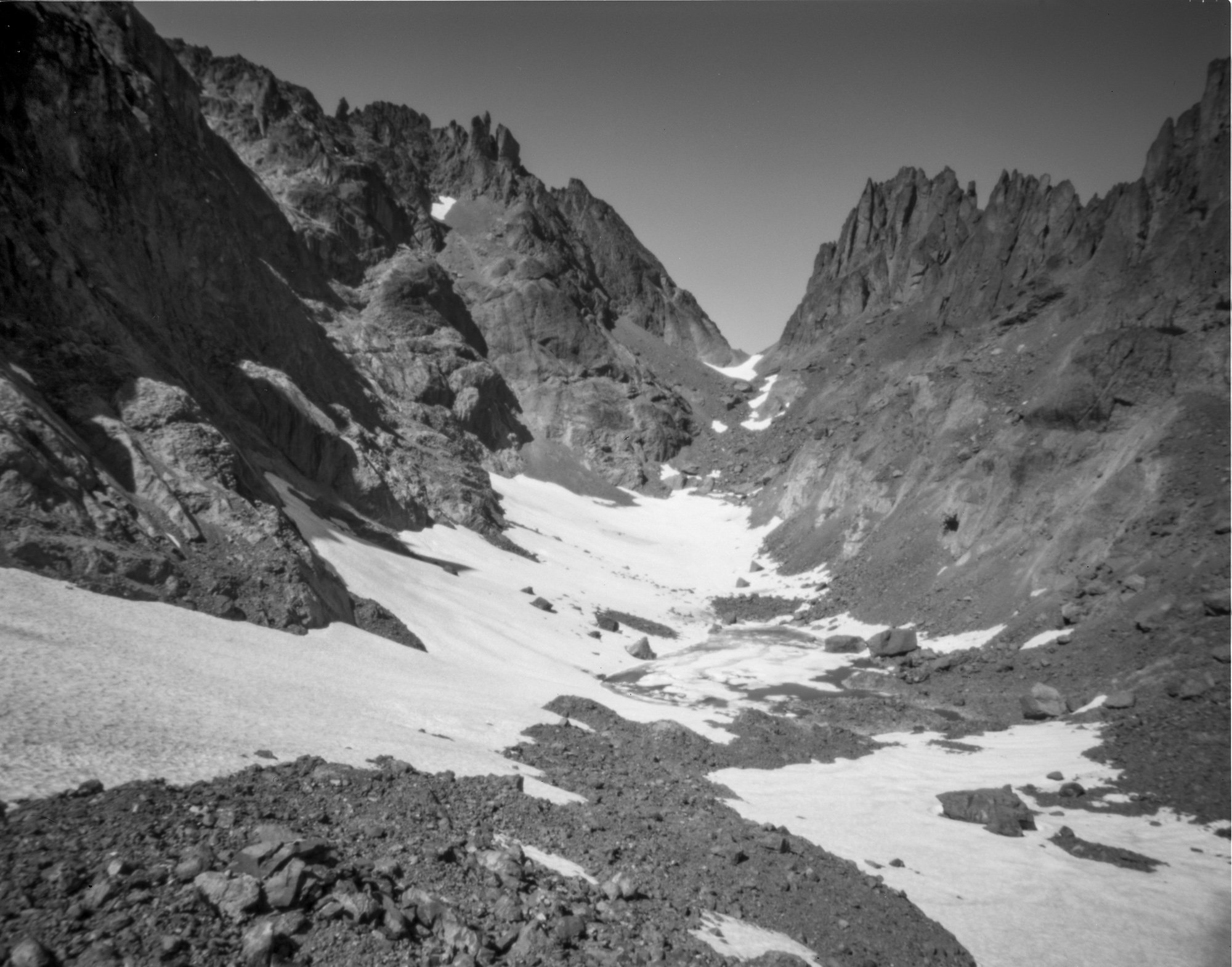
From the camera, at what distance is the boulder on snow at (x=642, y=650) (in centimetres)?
4344

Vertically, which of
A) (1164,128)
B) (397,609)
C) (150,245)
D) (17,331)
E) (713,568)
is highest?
(1164,128)

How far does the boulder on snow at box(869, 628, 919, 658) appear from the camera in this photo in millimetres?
39875

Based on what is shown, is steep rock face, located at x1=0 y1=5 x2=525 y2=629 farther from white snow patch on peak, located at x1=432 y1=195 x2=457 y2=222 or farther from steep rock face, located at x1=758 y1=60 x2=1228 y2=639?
white snow patch on peak, located at x1=432 y1=195 x2=457 y2=222

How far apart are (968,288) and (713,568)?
7142cm

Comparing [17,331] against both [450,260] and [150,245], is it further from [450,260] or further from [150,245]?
[450,260]

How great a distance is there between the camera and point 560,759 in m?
17.7

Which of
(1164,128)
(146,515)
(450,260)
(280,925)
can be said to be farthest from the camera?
(450,260)

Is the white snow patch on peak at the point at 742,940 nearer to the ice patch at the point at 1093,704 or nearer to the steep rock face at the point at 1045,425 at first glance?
the ice patch at the point at 1093,704

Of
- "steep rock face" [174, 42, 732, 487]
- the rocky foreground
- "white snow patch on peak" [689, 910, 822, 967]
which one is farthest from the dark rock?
"steep rock face" [174, 42, 732, 487]

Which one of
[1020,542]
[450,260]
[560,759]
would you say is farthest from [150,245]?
[450,260]

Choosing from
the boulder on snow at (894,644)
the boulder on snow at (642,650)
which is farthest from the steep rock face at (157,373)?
the boulder on snow at (894,644)

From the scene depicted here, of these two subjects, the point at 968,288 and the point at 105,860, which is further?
the point at 968,288

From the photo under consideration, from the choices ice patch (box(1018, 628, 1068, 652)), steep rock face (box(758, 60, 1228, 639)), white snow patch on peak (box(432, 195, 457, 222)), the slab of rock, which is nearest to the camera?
the slab of rock

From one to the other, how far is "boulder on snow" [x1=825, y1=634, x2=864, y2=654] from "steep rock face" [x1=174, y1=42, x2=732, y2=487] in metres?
73.9
